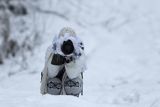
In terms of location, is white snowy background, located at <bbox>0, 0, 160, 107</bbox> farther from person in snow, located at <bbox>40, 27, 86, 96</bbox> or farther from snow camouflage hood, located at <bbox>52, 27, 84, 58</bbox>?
snow camouflage hood, located at <bbox>52, 27, 84, 58</bbox>

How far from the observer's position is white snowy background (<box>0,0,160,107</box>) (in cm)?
769

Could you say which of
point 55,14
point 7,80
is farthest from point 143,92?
point 55,14

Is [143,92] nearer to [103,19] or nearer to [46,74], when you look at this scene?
[46,74]

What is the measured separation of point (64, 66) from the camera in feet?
19.4

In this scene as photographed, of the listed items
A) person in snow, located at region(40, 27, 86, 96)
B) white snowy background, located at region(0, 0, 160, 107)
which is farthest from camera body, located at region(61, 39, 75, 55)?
white snowy background, located at region(0, 0, 160, 107)

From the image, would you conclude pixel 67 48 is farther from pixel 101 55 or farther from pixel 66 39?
pixel 101 55

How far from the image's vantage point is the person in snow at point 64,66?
581cm

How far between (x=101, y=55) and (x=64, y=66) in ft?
22.3

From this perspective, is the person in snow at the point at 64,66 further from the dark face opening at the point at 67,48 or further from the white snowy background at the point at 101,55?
the white snowy background at the point at 101,55

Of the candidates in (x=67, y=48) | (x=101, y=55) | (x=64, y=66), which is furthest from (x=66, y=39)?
(x=101, y=55)

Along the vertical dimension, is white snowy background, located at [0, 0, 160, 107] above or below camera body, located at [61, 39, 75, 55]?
above

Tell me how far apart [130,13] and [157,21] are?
0.88m

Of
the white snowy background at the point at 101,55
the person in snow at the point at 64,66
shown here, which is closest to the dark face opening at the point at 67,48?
the person in snow at the point at 64,66

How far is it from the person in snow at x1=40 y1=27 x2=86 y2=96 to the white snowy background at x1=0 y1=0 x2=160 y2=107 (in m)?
0.25
